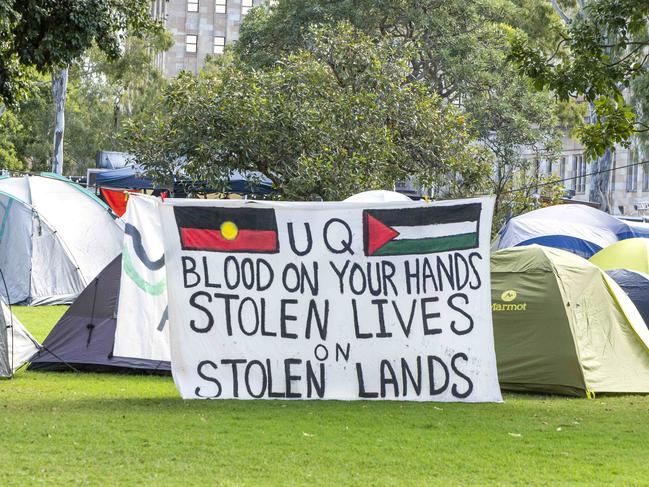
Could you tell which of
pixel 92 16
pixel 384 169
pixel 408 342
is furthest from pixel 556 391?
pixel 384 169

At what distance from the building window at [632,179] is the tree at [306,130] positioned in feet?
122

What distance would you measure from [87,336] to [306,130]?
21.9 ft

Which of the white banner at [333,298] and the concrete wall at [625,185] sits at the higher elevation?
the concrete wall at [625,185]

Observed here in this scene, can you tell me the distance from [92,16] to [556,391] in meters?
6.41

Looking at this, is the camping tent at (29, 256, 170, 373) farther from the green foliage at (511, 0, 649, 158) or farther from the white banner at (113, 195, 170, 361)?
the green foliage at (511, 0, 649, 158)

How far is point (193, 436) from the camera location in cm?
891

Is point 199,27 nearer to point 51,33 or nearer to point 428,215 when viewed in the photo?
point 51,33

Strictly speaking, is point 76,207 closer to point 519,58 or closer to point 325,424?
point 519,58

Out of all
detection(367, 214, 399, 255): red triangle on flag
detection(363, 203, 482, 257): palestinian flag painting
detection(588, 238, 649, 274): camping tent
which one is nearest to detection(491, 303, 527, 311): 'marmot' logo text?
detection(363, 203, 482, 257): palestinian flag painting

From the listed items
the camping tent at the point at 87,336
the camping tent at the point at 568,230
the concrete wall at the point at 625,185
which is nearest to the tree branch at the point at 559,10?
the concrete wall at the point at 625,185

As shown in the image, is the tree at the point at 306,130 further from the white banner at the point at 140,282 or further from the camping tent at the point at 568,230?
the white banner at the point at 140,282

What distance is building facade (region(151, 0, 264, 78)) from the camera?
87500 mm

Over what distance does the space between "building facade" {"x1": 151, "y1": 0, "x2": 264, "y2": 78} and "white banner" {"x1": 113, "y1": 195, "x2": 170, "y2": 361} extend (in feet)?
254

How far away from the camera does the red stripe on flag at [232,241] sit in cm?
1073
